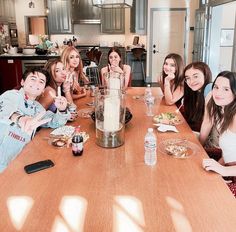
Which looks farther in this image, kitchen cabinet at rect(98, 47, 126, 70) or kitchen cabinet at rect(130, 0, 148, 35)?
kitchen cabinet at rect(98, 47, 126, 70)

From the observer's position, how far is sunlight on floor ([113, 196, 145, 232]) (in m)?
1.04

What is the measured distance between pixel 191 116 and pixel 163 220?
1655 mm

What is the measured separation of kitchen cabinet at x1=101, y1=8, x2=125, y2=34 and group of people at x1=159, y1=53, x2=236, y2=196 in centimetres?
595

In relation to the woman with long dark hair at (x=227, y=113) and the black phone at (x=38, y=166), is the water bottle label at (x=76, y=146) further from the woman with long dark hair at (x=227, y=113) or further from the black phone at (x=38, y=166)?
the woman with long dark hair at (x=227, y=113)

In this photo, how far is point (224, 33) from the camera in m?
5.89

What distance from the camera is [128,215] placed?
3.62 feet

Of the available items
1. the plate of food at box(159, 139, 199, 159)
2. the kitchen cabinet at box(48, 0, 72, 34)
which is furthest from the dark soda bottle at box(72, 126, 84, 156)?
the kitchen cabinet at box(48, 0, 72, 34)

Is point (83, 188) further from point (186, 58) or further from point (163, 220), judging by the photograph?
point (186, 58)

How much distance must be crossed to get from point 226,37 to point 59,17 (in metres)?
5.02

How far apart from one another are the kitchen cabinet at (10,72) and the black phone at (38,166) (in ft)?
16.6

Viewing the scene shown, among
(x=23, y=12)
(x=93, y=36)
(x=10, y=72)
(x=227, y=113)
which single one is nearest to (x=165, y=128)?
(x=227, y=113)

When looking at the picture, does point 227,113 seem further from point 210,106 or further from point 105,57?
point 105,57

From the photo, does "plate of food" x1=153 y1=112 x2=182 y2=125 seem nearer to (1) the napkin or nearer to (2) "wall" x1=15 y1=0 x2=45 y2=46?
(1) the napkin

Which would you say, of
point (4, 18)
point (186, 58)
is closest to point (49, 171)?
point (186, 58)
